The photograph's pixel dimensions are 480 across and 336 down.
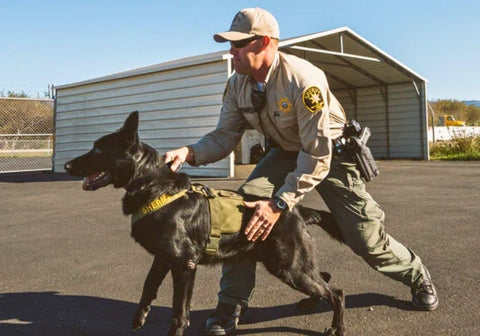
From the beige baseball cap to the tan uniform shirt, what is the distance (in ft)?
0.67

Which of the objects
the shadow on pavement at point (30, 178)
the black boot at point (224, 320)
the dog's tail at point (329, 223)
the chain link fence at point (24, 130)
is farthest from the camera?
the chain link fence at point (24, 130)

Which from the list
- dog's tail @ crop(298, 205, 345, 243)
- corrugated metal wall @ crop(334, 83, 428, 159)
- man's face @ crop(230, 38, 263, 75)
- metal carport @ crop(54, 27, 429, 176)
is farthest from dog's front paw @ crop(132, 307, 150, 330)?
corrugated metal wall @ crop(334, 83, 428, 159)

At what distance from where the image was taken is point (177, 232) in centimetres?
274

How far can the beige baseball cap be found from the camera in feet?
9.34

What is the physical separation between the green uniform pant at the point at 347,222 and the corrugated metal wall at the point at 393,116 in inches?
680

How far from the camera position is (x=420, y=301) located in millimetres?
3344

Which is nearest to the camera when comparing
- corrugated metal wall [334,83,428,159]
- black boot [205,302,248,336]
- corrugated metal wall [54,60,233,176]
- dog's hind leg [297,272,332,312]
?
black boot [205,302,248,336]

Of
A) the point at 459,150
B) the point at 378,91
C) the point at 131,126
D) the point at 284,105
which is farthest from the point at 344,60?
the point at 131,126

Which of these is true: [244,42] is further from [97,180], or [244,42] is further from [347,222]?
[347,222]

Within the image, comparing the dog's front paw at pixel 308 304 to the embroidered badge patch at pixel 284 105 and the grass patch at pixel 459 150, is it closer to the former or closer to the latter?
the embroidered badge patch at pixel 284 105

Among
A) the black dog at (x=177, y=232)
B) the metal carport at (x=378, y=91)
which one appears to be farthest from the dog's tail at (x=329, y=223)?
the metal carport at (x=378, y=91)

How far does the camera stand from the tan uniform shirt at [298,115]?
2852 millimetres

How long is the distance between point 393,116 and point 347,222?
18.7 metres

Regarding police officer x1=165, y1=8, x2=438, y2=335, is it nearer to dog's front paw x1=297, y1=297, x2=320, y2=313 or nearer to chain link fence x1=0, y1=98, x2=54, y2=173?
dog's front paw x1=297, y1=297, x2=320, y2=313
